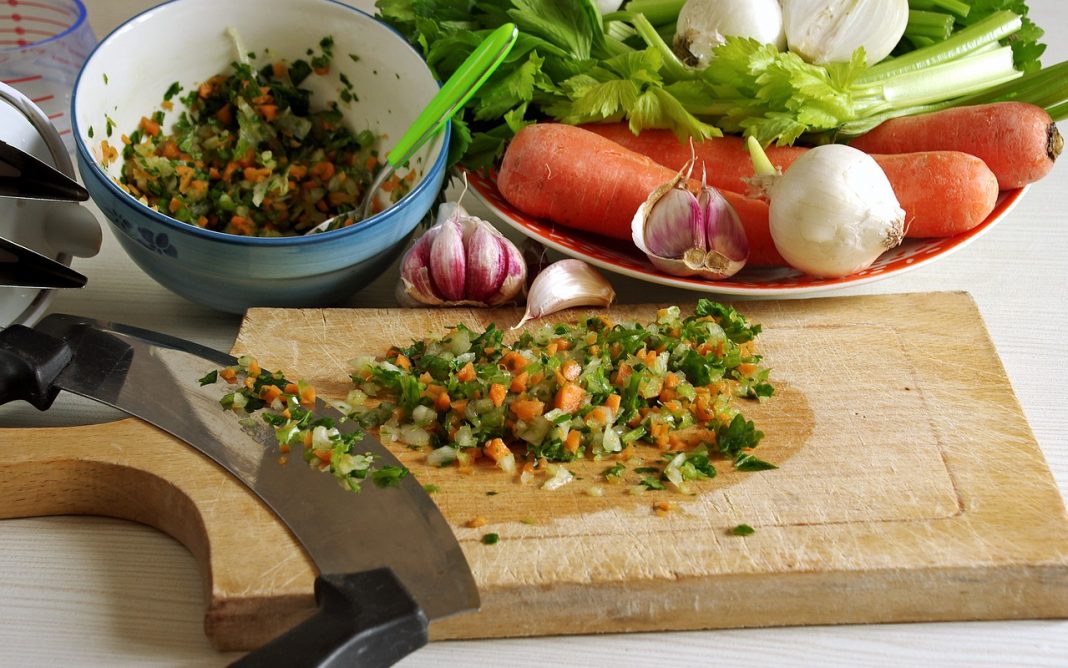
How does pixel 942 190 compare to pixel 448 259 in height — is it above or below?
above

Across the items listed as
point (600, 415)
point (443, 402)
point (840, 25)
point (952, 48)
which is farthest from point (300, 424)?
point (952, 48)

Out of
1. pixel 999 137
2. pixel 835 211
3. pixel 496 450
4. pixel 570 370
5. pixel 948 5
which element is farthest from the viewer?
pixel 948 5

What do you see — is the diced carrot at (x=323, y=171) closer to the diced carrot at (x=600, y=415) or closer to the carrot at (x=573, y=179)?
the carrot at (x=573, y=179)

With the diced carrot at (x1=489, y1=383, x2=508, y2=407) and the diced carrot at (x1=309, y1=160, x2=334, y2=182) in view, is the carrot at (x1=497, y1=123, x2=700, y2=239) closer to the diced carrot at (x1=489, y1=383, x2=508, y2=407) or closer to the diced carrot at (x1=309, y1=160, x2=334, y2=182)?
the diced carrot at (x1=309, y1=160, x2=334, y2=182)

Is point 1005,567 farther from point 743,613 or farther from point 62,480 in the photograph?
point 62,480

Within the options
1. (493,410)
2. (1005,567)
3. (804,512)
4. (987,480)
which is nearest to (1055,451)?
(987,480)

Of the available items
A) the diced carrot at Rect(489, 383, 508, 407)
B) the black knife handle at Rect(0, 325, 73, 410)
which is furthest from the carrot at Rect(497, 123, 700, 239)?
the black knife handle at Rect(0, 325, 73, 410)

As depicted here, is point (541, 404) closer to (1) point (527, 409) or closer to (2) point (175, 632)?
(1) point (527, 409)
